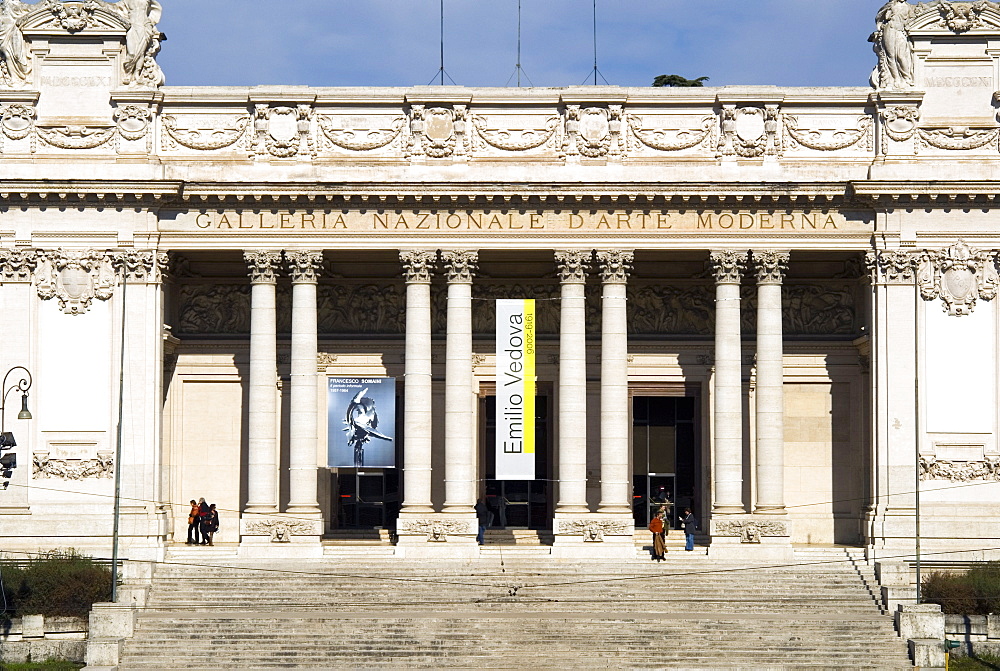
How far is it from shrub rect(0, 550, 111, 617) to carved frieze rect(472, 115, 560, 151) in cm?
1937

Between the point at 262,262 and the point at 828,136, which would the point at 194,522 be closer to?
the point at 262,262

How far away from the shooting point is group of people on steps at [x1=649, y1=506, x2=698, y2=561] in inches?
2418

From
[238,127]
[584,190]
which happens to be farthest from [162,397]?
[584,190]

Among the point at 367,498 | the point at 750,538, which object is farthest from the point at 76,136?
the point at 750,538

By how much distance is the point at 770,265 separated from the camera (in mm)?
63844

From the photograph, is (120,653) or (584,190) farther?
A: (584,190)

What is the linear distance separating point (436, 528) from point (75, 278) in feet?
48.8

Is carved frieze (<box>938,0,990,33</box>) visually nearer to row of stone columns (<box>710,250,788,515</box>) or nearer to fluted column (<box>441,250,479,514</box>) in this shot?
row of stone columns (<box>710,250,788,515</box>)

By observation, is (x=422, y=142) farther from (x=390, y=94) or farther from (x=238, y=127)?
(x=238, y=127)

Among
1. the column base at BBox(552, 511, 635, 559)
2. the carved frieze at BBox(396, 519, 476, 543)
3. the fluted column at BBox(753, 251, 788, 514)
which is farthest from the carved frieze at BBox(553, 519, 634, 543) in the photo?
the fluted column at BBox(753, 251, 788, 514)

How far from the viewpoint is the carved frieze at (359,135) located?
211ft

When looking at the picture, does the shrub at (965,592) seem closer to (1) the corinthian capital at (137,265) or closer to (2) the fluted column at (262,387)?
(2) the fluted column at (262,387)

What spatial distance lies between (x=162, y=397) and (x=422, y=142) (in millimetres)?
12598

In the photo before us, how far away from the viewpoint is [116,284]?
63.6m
